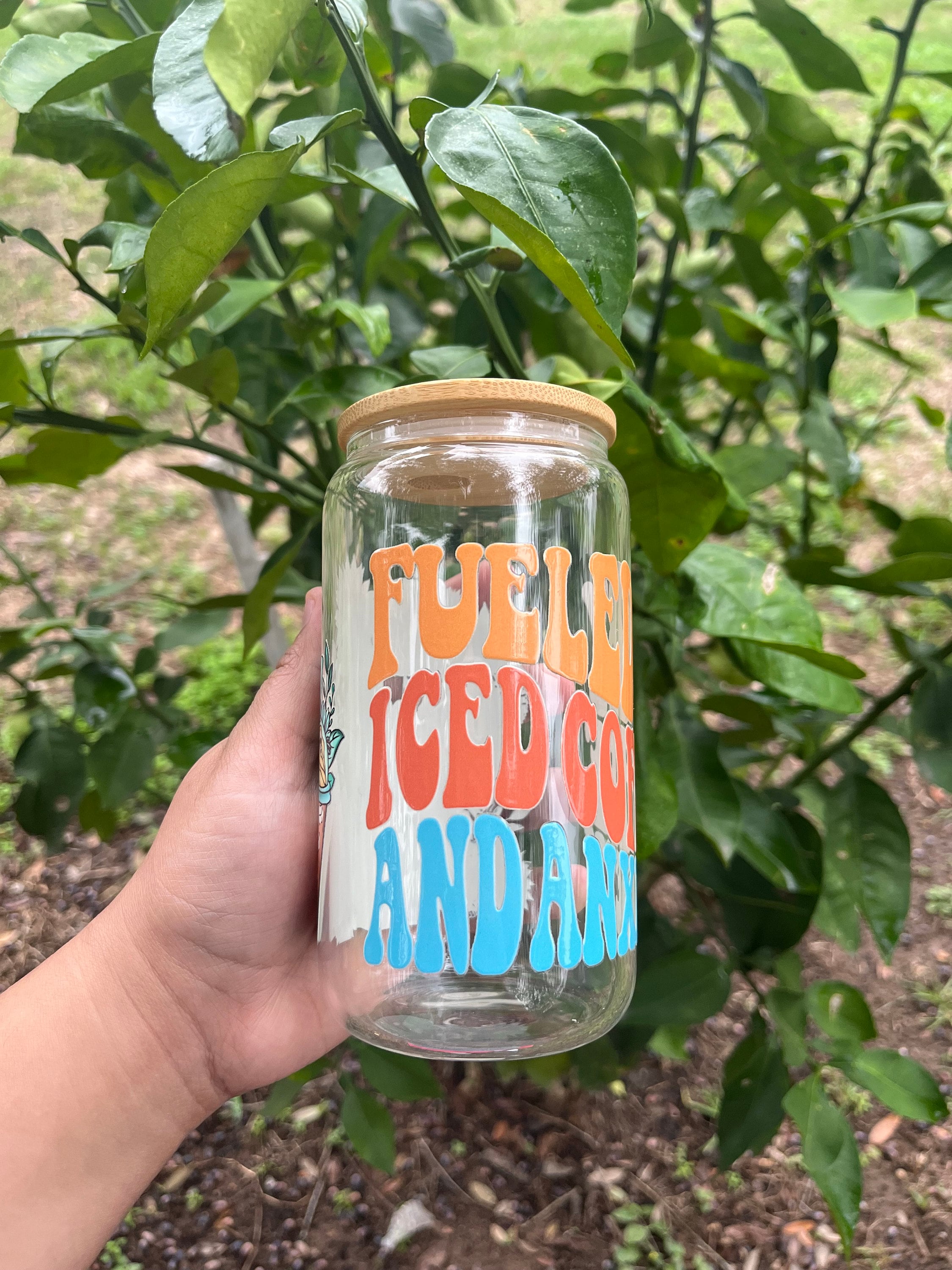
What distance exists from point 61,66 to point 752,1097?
0.95 m

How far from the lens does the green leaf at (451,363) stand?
615 mm

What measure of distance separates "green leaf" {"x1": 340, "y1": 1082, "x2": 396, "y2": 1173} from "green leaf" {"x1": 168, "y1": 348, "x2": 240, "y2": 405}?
0.69 metres

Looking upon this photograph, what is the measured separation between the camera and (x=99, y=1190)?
0.66 metres

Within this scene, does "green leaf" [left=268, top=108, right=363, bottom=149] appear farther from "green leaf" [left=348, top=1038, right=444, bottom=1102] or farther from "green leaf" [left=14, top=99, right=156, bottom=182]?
"green leaf" [left=348, top=1038, right=444, bottom=1102]

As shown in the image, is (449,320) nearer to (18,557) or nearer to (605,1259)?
(605,1259)

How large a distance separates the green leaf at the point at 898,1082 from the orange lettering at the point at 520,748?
47cm

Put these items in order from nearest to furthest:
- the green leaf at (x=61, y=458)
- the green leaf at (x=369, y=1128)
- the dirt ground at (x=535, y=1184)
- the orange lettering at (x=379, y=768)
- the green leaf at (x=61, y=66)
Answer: the green leaf at (x=61, y=66) → the orange lettering at (x=379, y=768) → the green leaf at (x=61, y=458) → the green leaf at (x=369, y=1128) → the dirt ground at (x=535, y=1184)

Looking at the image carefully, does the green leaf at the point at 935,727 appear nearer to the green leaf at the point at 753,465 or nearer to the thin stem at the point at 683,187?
the green leaf at the point at 753,465

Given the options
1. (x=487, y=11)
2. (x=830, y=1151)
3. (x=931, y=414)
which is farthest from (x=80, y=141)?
(x=830, y=1151)

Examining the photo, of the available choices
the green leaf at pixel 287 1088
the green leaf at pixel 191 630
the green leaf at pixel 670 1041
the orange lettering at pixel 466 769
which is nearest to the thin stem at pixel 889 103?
the orange lettering at pixel 466 769

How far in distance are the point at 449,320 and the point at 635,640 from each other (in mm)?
470

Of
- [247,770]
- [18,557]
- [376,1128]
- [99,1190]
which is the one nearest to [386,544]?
[247,770]

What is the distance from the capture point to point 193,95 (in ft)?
1.38

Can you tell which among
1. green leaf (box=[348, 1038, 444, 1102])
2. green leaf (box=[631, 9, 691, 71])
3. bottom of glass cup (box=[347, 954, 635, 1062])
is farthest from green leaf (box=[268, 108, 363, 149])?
green leaf (box=[348, 1038, 444, 1102])
